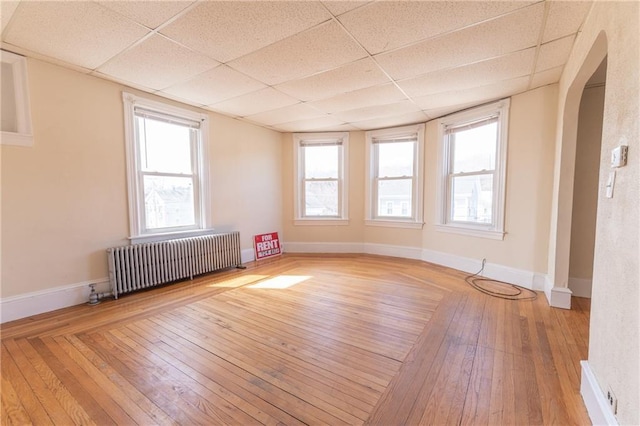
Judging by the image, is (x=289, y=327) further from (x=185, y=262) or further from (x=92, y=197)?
(x=92, y=197)

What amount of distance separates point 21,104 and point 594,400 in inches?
191

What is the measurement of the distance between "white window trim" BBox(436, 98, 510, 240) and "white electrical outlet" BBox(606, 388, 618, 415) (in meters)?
2.66

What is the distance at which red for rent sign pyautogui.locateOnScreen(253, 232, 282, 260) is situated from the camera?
198 inches

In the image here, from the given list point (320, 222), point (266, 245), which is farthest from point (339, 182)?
point (266, 245)

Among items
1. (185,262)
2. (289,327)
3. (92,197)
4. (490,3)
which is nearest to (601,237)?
(490,3)

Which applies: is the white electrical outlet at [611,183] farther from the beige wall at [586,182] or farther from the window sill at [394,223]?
the window sill at [394,223]

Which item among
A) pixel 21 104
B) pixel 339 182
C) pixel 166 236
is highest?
pixel 21 104

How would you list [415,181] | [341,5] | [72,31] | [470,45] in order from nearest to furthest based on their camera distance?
[341,5] < [72,31] < [470,45] < [415,181]

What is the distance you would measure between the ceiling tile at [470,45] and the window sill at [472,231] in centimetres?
230

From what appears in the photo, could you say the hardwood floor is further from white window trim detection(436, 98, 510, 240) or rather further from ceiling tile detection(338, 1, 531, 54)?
ceiling tile detection(338, 1, 531, 54)

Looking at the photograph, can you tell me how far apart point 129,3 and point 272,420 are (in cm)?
274

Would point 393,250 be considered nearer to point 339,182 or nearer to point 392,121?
point 339,182

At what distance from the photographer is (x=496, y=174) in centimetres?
373

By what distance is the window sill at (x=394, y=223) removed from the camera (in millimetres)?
4941
